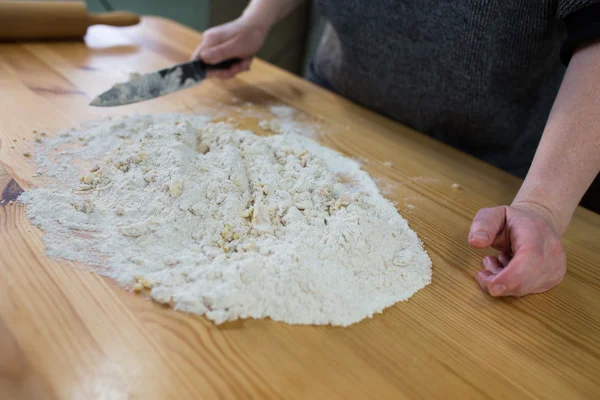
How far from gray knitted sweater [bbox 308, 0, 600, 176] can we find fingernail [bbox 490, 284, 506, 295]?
492 mm

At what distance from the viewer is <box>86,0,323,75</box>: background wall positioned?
1.72m

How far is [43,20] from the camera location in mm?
1067

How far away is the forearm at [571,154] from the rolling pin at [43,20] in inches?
41.4

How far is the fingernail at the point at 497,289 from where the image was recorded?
0.55 metres

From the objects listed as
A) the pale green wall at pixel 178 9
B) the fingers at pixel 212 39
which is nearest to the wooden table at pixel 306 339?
the fingers at pixel 212 39

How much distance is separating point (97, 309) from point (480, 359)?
0.40 meters

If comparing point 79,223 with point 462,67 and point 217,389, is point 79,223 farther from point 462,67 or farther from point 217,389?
point 462,67

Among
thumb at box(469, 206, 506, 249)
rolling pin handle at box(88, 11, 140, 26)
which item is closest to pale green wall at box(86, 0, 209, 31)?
rolling pin handle at box(88, 11, 140, 26)

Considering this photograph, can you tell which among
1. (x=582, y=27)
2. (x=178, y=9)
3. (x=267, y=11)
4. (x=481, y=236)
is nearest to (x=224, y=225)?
(x=481, y=236)

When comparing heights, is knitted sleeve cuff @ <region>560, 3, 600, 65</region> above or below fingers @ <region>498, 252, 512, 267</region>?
above

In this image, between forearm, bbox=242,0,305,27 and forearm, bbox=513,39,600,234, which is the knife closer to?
forearm, bbox=242,0,305,27

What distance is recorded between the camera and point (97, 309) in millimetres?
471

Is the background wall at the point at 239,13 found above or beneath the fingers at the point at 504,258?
beneath

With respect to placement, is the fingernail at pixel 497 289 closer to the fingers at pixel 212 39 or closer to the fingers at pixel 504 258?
the fingers at pixel 504 258
